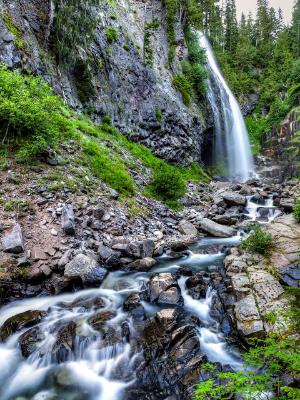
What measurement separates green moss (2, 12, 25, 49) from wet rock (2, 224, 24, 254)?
36.6 feet

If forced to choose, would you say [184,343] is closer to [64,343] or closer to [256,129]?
[64,343]

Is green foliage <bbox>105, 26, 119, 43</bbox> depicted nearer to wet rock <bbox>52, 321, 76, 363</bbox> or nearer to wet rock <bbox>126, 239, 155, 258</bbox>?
wet rock <bbox>126, 239, 155, 258</bbox>

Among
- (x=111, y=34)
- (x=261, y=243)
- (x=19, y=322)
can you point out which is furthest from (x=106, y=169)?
(x=111, y=34)

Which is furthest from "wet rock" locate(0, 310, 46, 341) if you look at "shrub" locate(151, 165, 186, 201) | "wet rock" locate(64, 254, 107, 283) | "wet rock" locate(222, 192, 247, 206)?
"wet rock" locate(222, 192, 247, 206)

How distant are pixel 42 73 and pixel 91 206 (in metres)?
9.59

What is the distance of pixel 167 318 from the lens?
6.78 m

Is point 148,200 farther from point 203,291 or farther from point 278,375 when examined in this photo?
point 278,375

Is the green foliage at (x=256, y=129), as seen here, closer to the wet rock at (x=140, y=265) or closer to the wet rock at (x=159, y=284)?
the wet rock at (x=140, y=265)

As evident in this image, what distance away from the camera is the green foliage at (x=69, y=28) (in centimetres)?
1712

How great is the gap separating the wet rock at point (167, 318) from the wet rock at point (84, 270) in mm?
2433

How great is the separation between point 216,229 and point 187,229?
136 centimetres

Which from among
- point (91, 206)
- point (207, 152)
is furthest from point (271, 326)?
point (207, 152)

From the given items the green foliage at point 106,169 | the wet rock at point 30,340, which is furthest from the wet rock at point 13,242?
the green foliage at point 106,169

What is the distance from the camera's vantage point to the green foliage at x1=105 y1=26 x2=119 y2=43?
21.9 meters
